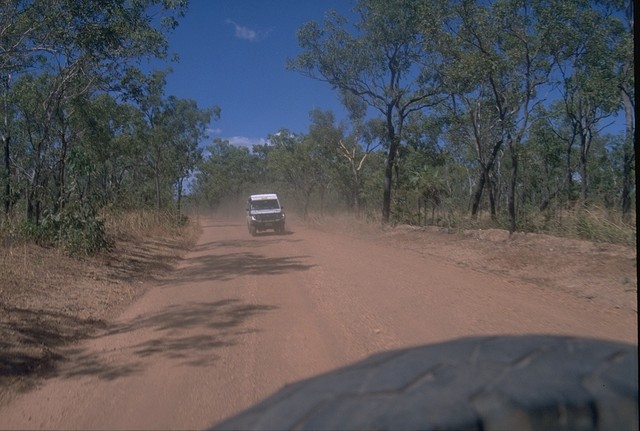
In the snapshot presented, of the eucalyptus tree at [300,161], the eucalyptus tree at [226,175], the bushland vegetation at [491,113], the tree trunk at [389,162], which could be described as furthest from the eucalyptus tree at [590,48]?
the eucalyptus tree at [226,175]

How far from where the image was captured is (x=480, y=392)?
1976 millimetres

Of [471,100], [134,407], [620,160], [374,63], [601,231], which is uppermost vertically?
[374,63]

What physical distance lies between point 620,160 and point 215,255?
68.3 ft

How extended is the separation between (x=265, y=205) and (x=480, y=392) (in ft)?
90.8

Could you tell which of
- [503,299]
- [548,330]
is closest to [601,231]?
[503,299]

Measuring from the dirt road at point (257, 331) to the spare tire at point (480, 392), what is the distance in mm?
2672

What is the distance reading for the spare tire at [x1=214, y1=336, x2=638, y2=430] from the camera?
6.17 ft

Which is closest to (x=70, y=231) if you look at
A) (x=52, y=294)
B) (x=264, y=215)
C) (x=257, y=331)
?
(x=52, y=294)

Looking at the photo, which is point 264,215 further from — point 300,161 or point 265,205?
point 300,161

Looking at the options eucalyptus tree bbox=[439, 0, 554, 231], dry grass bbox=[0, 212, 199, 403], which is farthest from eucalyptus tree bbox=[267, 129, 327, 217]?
dry grass bbox=[0, 212, 199, 403]

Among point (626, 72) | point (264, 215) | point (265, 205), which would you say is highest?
point (626, 72)

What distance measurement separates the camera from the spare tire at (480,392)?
188 centimetres

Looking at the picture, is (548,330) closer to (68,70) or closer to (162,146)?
(68,70)

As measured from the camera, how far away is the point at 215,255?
1788 centimetres
